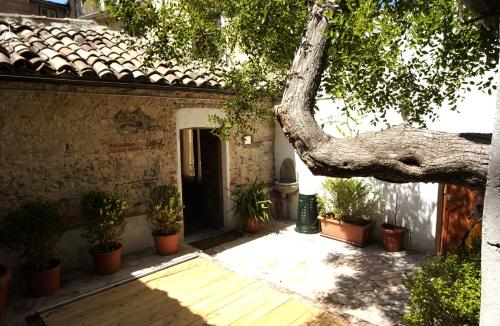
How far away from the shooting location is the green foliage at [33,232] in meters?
4.41

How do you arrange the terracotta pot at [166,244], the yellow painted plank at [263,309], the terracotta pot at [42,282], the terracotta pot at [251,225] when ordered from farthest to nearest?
the terracotta pot at [251,225] < the terracotta pot at [166,244] < the terracotta pot at [42,282] < the yellow painted plank at [263,309]

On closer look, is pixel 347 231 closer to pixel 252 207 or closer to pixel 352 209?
pixel 352 209

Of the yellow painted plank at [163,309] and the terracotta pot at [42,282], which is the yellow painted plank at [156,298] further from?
the terracotta pot at [42,282]

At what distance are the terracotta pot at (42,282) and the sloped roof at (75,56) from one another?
2.80 m

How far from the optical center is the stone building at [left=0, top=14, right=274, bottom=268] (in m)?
4.74

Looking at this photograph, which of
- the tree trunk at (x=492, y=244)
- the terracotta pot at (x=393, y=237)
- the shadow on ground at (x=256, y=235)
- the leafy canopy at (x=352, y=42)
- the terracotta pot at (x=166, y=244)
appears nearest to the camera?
the tree trunk at (x=492, y=244)

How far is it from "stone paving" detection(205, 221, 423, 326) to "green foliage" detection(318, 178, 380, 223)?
624 mm

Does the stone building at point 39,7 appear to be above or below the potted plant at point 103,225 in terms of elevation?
above

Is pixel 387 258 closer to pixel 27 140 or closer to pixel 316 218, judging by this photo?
pixel 316 218

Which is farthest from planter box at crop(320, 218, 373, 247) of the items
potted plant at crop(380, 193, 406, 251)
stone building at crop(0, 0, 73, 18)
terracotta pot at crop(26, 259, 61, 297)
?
stone building at crop(0, 0, 73, 18)

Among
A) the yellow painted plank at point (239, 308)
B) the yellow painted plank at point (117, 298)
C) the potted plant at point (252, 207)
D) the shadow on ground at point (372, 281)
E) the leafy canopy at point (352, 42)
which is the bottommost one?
the shadow on ground at point (372, 281)

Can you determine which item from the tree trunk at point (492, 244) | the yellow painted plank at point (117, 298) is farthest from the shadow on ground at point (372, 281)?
the tree trunk at point (492, 244)

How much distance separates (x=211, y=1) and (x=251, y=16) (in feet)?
3.13

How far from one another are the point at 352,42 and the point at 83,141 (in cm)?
454
